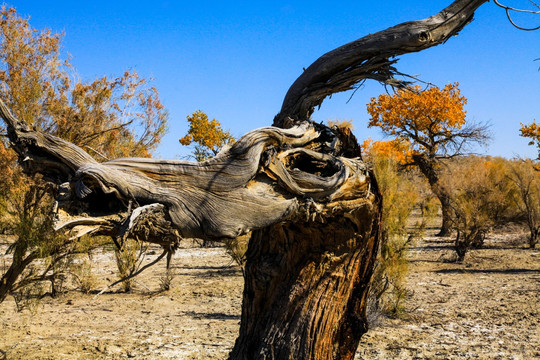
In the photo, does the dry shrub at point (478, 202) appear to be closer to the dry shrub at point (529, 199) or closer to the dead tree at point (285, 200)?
the dry shrub at point (529, 199)

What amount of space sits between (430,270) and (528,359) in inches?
265

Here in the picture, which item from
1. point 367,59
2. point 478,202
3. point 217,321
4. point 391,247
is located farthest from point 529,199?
point 367,59

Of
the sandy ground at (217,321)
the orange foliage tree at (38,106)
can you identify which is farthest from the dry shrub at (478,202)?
the orange foliage tree at (38,106)

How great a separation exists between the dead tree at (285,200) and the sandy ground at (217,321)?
2.54 metres

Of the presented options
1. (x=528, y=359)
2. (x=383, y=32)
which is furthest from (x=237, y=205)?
(x=528, y=359)

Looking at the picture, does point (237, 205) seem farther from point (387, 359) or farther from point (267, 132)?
point (387, 359)

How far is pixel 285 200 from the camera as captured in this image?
2881 millimetres

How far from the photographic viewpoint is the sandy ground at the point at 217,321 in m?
5.98

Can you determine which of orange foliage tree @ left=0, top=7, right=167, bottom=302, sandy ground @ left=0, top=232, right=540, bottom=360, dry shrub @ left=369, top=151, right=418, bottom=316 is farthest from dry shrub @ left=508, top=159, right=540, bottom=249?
orange foliage tree @ left=0, top=7, right=167, bottom=302

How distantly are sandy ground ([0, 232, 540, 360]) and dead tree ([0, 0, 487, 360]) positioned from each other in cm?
254

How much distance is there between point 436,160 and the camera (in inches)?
817

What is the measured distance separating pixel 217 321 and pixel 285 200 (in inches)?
200

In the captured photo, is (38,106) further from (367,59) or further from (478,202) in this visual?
(478,202)

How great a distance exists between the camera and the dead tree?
2484mm
